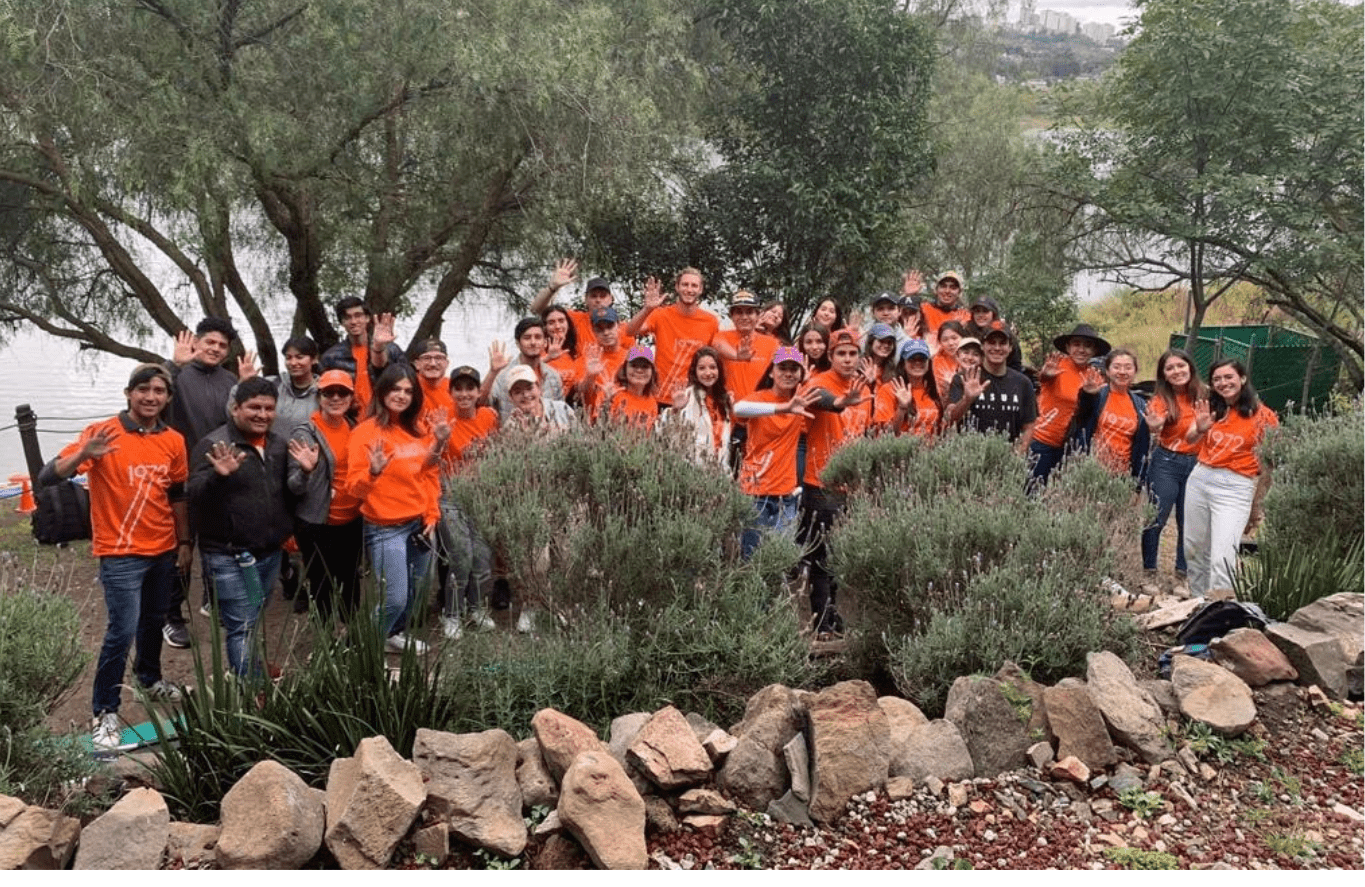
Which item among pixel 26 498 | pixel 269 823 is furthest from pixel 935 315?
pixel 26 498

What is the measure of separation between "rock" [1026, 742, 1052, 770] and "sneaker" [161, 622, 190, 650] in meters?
4.88

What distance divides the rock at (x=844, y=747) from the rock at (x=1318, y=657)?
2.00m

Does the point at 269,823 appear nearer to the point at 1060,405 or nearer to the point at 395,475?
the point at 395,475

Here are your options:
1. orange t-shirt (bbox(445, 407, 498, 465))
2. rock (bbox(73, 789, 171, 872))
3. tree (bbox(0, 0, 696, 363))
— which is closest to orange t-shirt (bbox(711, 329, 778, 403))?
orange t-shirt (bbox(445, 407, 498, 465))

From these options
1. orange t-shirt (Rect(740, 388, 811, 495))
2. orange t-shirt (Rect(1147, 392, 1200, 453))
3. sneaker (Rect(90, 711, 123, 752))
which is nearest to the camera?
sneaker (Rect(90, 711, 123, 752))

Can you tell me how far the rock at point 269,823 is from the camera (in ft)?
10.4

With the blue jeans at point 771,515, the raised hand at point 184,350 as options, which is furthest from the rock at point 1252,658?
the raised hand at point 184,350

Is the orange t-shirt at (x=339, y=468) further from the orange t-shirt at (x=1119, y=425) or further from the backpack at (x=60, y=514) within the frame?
the orange t-shirt at (x=1119, y=425)

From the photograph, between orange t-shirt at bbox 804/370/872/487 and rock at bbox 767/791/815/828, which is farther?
orange t-shirt at bbox 804/370/872/487

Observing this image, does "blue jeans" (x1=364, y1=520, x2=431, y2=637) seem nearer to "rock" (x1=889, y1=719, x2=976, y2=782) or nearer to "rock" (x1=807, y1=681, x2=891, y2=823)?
"rock" (x1=807, y1=681, x2=891, y2=823)

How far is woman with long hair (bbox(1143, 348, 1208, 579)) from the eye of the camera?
23.7 ft

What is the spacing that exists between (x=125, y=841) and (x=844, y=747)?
2189mm

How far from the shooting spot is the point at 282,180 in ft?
29.6

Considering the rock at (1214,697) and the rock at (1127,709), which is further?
the rock at (1214,697)
